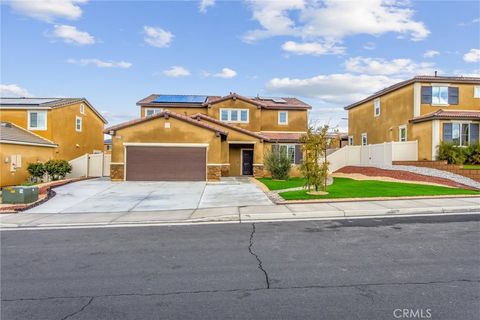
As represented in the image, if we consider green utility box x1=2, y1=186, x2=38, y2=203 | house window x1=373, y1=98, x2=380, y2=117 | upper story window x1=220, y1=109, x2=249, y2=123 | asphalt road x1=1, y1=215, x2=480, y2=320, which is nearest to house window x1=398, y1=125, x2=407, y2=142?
house window x1=373, y1=98, x2=380, y2=117

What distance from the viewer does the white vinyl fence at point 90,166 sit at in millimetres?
27391

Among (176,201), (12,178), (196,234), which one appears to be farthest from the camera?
(12,178)

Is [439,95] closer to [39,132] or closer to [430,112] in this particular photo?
[430,112]

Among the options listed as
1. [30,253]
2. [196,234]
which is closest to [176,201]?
[196,234]

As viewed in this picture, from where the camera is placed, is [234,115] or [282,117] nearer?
[234,115]

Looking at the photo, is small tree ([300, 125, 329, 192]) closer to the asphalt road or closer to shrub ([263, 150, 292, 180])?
the asphalt road

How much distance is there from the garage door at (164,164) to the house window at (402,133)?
16432 millimetres

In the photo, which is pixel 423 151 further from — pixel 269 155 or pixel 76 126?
pixel 76 126

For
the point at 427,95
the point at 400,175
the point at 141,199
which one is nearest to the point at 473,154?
the point at 400,175

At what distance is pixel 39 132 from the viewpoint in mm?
26906

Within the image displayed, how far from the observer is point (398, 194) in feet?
47.8

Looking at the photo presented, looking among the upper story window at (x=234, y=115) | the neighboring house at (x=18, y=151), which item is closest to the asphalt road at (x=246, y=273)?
the neighboring house at (x=18, y=151)

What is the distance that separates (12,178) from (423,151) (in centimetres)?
2897

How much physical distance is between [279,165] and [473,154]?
42.7 feet
